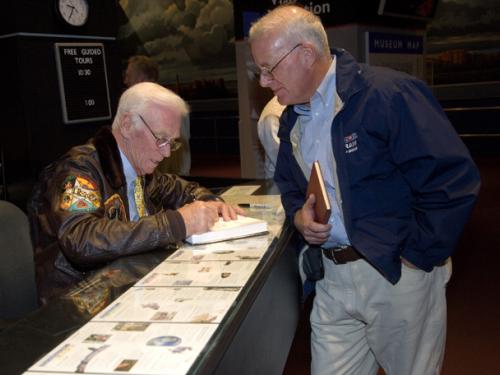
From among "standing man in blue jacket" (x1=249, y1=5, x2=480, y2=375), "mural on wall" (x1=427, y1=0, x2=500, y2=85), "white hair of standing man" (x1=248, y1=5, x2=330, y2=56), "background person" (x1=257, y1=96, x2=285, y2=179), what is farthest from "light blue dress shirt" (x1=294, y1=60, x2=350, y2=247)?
"mural on wall" (x1=427, y1=0, x2=500, y2=85)

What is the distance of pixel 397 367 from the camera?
189 centimetres

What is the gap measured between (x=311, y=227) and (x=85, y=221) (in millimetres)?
728

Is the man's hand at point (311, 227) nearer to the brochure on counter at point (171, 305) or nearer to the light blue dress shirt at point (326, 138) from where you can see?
the light blue dress shirt at point (326, 138)

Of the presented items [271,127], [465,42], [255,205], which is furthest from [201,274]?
[465,42]

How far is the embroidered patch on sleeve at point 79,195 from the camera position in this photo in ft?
5.64

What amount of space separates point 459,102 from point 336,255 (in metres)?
9.48

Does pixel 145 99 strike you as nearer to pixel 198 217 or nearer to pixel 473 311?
pixel 198 217

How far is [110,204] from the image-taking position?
6.11 feet

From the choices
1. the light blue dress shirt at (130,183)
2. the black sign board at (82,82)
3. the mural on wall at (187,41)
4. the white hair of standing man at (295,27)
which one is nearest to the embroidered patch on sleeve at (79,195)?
the light blue dress shirt at (130,183)

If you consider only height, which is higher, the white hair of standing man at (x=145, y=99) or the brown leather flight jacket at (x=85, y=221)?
the white hair of standing man at (x=145, y=99)

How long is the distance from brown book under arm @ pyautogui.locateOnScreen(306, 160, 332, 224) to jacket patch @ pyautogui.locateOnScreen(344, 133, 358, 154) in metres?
0.11

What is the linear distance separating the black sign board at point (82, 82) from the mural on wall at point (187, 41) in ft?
32.2

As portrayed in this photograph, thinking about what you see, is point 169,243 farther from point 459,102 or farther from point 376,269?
point 459,102

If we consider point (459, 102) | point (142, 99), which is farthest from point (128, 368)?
point (459, 102)
